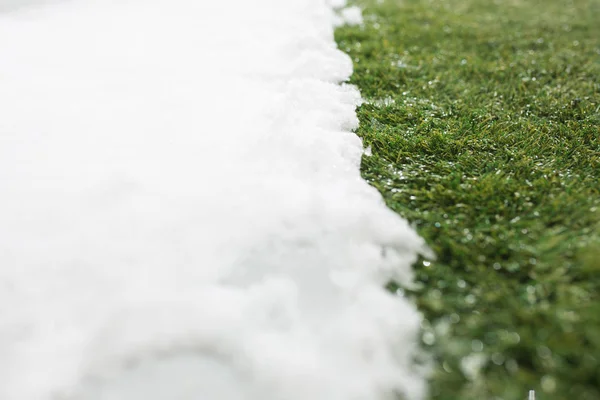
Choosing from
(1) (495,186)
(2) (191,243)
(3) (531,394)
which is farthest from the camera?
(1) (495,186)

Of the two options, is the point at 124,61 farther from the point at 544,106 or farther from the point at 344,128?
the point at 544,106

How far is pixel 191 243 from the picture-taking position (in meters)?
1.12

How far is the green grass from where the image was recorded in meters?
0.95

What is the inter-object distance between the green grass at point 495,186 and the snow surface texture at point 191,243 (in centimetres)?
10

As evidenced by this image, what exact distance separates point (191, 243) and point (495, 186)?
96 cm

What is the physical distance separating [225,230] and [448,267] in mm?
601

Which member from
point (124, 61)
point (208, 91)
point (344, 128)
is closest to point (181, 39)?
point (124, 61)

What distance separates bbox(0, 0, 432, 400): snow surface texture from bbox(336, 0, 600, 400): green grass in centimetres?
10

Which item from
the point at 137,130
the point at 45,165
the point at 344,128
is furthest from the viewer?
the point at 344,128

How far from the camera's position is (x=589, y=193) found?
135 centimetres

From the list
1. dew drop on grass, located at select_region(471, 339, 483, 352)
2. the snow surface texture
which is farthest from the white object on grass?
the snow surface texture

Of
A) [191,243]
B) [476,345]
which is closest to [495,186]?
[476,345]

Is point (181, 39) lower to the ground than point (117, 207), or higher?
higher

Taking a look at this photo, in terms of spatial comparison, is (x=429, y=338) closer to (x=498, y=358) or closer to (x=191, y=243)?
(x=498, y=358)
